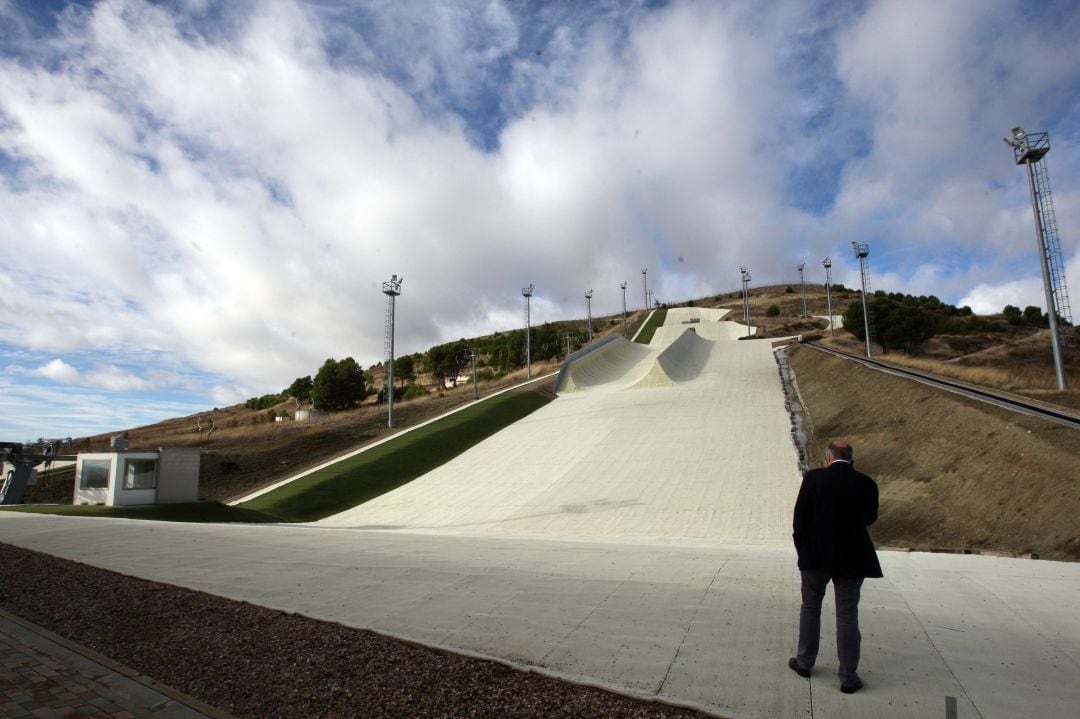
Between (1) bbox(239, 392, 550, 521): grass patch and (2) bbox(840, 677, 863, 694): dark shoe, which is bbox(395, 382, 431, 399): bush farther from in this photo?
(2) bbox(840, 677, 863, 694): dark shoe

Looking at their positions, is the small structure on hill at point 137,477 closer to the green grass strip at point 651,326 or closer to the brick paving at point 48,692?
the brick paving at point 48,692

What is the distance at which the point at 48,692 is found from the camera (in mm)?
4156

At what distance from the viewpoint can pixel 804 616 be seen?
427 centimetres

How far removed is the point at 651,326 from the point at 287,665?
92391 mm

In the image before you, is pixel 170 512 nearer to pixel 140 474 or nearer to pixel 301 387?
pixel 140 474

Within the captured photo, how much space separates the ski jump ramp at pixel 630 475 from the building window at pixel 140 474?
→ 753 cm

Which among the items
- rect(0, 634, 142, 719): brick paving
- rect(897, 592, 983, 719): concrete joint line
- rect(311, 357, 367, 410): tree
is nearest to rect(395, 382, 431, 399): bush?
rect(311, 357, 367, 410): tree

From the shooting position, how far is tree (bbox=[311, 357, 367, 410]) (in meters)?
67.8

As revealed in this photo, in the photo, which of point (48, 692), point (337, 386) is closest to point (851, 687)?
point (48, 692)

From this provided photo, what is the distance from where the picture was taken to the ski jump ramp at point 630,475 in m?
16.5

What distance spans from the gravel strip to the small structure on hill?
17397mm

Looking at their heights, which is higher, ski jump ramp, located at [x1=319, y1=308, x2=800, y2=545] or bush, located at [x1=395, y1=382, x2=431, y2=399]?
bush, located at [x1=395, y1=382, x2=431, y2=399]

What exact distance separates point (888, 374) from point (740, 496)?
1161 centimetres

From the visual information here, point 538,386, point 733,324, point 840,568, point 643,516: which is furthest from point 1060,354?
point 733,324
